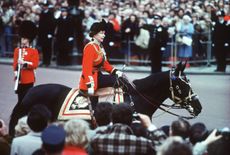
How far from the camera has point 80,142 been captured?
6.19 metres

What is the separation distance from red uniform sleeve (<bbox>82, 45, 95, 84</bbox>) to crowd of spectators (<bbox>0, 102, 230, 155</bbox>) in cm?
241

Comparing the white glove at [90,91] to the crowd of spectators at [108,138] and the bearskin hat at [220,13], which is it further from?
the bearskin hat at [220,13]

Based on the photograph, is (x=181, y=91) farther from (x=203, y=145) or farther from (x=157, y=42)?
(x=157, y=42)

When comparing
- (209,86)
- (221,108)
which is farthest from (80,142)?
(209,86)

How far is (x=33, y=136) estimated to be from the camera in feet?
21.6

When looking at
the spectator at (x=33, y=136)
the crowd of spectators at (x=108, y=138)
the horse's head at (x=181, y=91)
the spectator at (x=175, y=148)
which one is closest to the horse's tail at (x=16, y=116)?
the horse's head at (x=181, y=91)

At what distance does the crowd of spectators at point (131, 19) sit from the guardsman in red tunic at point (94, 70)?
9171 millimetres

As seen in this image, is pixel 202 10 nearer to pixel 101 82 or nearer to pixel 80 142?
pixel 101 82

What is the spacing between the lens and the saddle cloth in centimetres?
912

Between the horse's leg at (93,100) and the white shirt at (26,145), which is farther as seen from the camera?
the horse's leg at (93,100)

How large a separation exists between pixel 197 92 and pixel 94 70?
693cm

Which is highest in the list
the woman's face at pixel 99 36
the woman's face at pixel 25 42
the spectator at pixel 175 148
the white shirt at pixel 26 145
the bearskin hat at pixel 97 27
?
the bearskin hat at pixel 97 27

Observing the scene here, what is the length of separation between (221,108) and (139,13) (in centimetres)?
692

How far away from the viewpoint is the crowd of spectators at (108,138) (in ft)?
19.7
